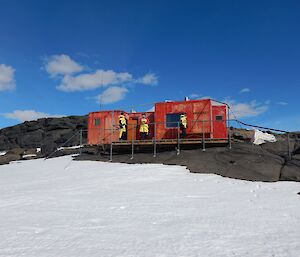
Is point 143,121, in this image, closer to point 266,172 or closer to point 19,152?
point 266,172

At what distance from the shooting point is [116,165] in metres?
17.9

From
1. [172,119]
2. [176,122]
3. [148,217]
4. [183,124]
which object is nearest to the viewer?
[148,217]

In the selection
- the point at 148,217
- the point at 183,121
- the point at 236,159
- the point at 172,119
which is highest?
the point at 172,119

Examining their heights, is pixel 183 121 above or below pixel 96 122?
below

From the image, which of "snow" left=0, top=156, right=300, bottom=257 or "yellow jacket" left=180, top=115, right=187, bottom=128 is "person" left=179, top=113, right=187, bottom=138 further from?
"snow" left=0, top=156, right=300, bottom=257

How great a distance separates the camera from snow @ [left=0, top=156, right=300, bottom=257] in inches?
210

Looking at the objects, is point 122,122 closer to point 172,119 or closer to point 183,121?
point 172,119

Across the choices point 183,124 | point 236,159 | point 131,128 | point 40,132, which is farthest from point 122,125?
point 40,132

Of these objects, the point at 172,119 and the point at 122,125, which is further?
the point at 122,125

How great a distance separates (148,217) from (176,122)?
12352 millimetres

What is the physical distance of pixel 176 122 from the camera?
19609mm

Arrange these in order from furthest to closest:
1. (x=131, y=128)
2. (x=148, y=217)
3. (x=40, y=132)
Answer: (x=40, y=132) < (x=131, y=128) < (x=148, y=217)

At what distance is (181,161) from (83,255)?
12.6 meters

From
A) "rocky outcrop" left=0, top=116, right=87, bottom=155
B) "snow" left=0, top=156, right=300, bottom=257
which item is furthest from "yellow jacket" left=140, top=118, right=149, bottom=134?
"rocky outcrop" left=0, top=116, right=87, bottom=155
